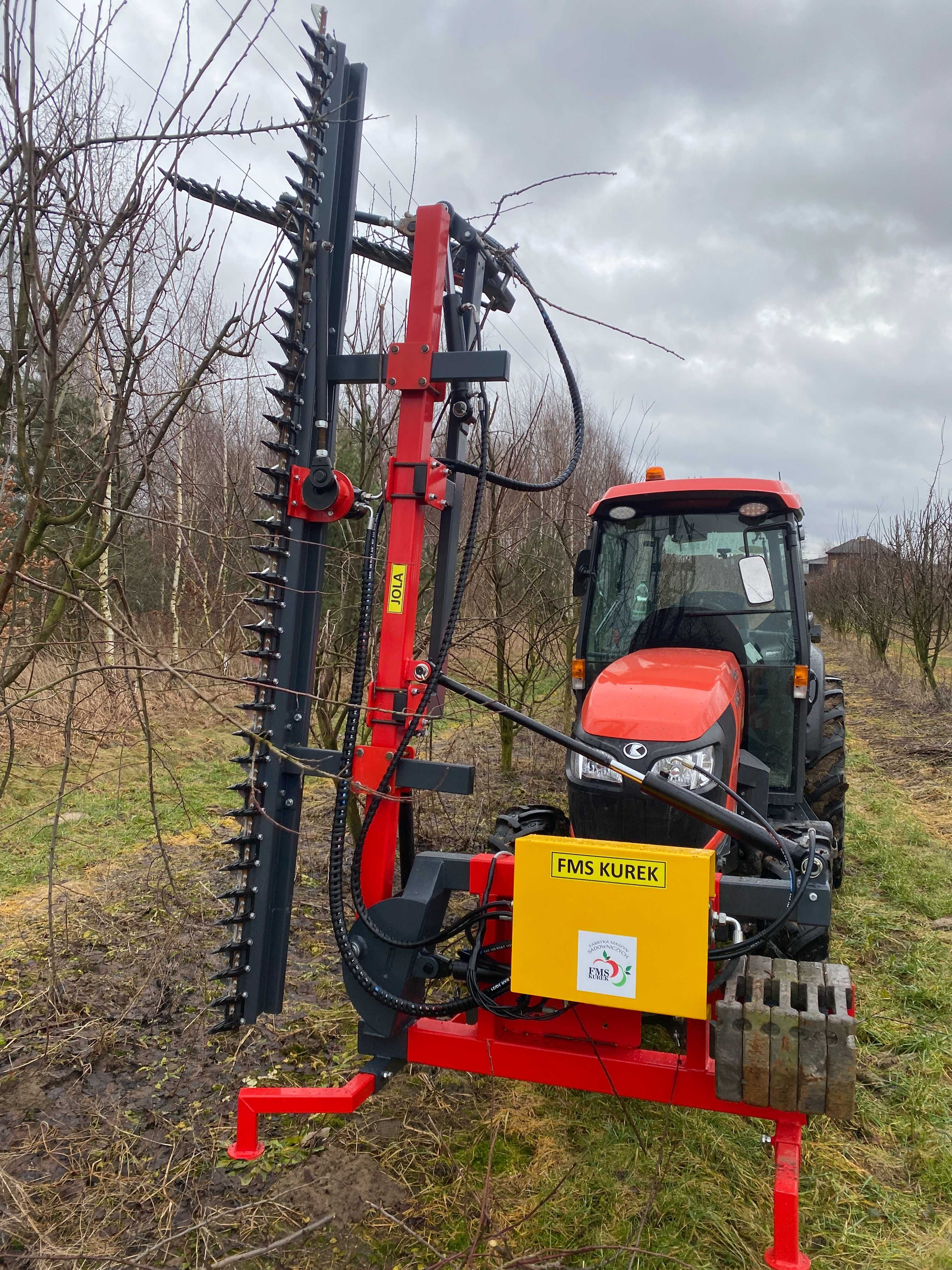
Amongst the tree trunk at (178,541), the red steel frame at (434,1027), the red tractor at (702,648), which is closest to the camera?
the red steel frame at (434,1027)

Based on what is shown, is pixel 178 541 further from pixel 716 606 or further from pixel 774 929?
pixel 774 929

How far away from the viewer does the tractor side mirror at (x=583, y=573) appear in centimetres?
432

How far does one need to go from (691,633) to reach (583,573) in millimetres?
613

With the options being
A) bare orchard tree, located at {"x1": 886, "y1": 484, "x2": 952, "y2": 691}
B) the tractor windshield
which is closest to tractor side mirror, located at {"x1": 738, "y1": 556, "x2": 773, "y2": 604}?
the tractor windshield

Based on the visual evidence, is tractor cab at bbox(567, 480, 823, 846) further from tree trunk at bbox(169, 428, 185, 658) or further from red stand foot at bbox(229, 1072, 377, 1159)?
tree trunk at bbox(169, 428, 185, 658)

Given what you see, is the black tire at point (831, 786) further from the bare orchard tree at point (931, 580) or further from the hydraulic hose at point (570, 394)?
the bare orchard tree at point (931, 580)

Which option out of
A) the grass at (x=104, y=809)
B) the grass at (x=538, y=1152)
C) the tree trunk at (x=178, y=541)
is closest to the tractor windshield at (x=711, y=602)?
the grass at (x=538, y=1152)

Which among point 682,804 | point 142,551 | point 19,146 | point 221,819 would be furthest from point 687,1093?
point 142,551

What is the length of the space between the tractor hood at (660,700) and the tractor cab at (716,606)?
0.02m

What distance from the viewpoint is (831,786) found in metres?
5.03

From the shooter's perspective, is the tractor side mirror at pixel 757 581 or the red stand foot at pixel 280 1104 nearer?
the red stand foot at pixel 280 1104

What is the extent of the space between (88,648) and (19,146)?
1792mm

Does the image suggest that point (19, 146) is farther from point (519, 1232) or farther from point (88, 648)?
point (519, 1232)

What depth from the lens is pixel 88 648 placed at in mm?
3271
